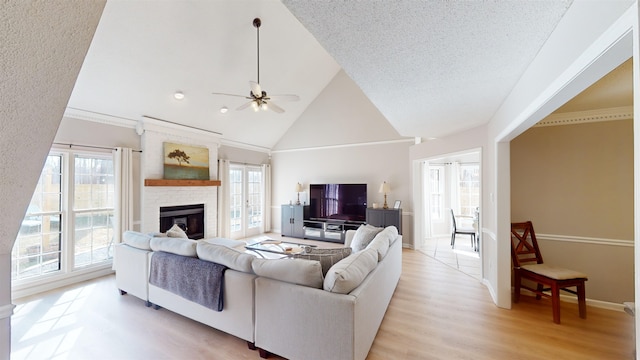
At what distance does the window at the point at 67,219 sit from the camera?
3.35m

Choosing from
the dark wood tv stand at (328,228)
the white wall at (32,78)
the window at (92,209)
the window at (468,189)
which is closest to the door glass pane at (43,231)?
the window at (92,209)

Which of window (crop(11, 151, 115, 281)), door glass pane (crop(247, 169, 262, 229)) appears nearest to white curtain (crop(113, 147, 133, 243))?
window (crop(11, 151, 115, 281))

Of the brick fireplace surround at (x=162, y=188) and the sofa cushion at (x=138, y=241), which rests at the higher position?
the brick fireplace surround at (x=162, y=188)

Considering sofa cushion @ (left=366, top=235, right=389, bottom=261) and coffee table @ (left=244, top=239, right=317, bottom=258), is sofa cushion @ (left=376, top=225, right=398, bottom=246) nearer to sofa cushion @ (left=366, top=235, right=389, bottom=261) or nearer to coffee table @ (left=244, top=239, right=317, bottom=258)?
sofa cushion @ (left=366, top=235, right=389, bottom=261)

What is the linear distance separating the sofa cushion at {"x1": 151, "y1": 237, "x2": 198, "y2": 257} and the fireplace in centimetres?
215

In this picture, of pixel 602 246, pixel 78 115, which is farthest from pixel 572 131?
pixel 78 115

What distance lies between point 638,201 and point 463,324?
2226mm

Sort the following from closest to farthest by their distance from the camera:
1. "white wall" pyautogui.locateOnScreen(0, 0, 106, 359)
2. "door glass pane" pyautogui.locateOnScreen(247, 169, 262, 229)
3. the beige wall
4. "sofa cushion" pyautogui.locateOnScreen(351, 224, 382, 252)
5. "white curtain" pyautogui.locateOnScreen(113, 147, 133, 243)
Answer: "white wall" pyautogui.locateOnScreen(0, 0, 106, 359) → the beige wall → "sofa cushion" pyautogui.locateOnScreen(351, 224, 382, 252) → "white curtain" pyautogui.locateOnScreen(113, 147, 133, 243) → "door glass pane" pyautogui.locateOnScreen(247, 169, 262, 229)

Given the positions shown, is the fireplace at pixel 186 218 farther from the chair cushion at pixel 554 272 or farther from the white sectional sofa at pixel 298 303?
the chair cushion at pixel 554 272

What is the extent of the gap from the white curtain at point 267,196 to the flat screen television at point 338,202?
148cm

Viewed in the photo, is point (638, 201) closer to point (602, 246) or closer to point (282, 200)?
point (602, 246)

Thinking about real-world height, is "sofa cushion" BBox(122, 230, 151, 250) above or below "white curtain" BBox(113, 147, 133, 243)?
below

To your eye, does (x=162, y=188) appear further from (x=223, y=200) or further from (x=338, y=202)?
(x=338, y=202)

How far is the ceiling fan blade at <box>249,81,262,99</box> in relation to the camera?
3.26m
